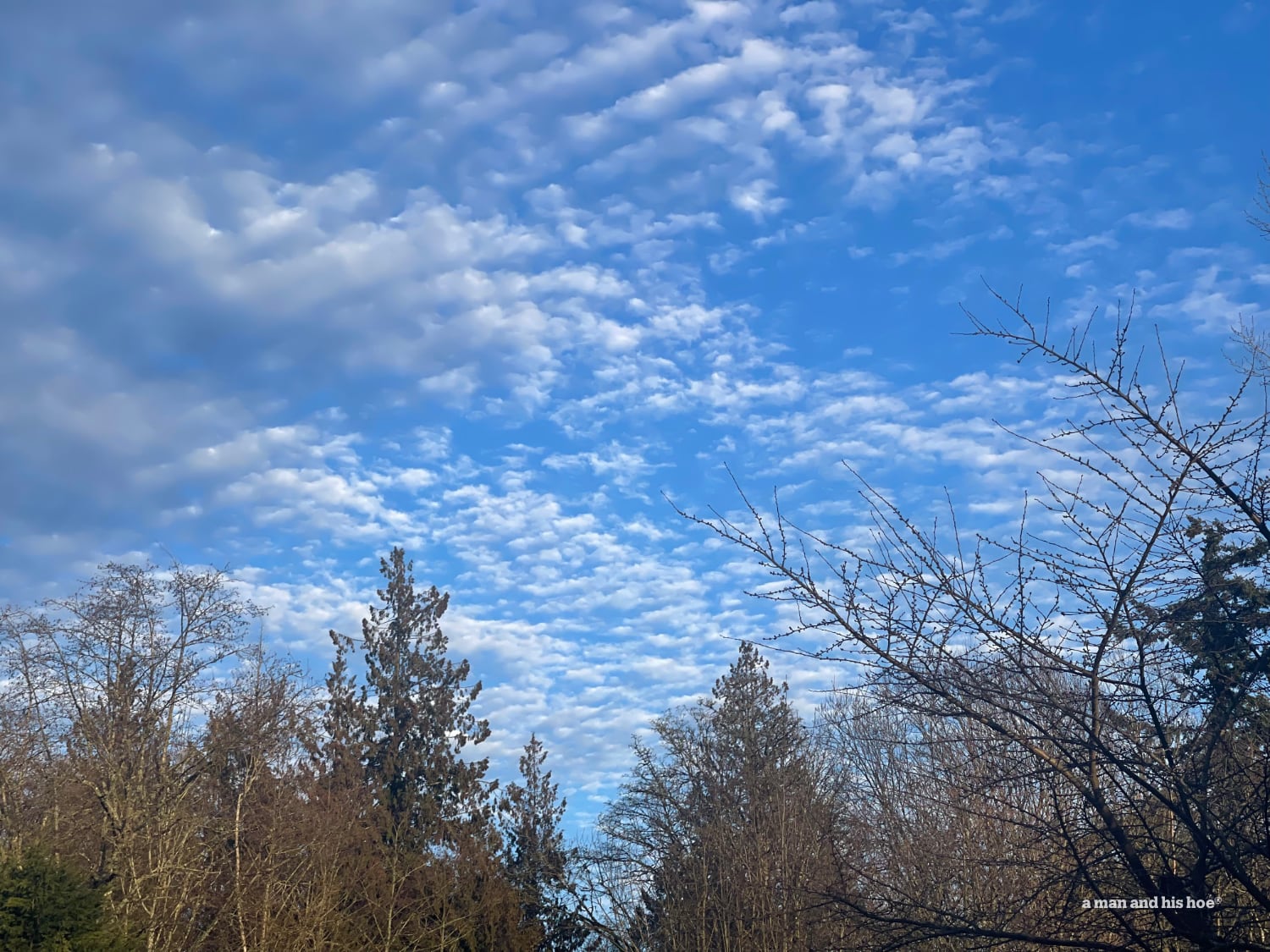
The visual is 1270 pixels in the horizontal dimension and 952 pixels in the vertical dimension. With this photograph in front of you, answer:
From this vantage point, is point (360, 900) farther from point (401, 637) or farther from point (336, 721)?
point (401, 637)

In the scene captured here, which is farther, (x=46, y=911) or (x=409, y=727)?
(x=409, y=727)

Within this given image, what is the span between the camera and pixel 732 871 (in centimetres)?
2073

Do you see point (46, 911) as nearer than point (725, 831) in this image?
Yes

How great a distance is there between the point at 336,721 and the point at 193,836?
11.0 m

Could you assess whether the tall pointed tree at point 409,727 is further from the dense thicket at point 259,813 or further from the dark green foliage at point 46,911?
the dark green foliage at point 46,911

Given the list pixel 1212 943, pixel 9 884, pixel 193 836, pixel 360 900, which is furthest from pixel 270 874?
pixel 1212 943

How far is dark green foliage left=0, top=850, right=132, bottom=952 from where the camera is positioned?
15.3 m

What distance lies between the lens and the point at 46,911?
605 inches

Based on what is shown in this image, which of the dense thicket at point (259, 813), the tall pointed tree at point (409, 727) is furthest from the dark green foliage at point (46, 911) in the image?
the tall pointed tree at point (409, 727)

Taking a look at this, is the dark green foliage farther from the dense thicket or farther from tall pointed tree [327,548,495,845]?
tall pointed tree [327,548,495,845]

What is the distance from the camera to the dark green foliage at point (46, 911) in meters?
15.3

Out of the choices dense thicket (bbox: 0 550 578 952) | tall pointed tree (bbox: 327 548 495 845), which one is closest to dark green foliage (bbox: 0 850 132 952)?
dense thicket (bbox: 0 550 578 952)

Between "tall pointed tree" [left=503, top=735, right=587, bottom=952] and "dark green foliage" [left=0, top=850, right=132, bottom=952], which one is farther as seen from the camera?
"tall pointed tree" [left=503, top=735, right=587, bottom=952]

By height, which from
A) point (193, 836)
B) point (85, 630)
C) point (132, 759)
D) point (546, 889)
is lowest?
point (546, 889)
